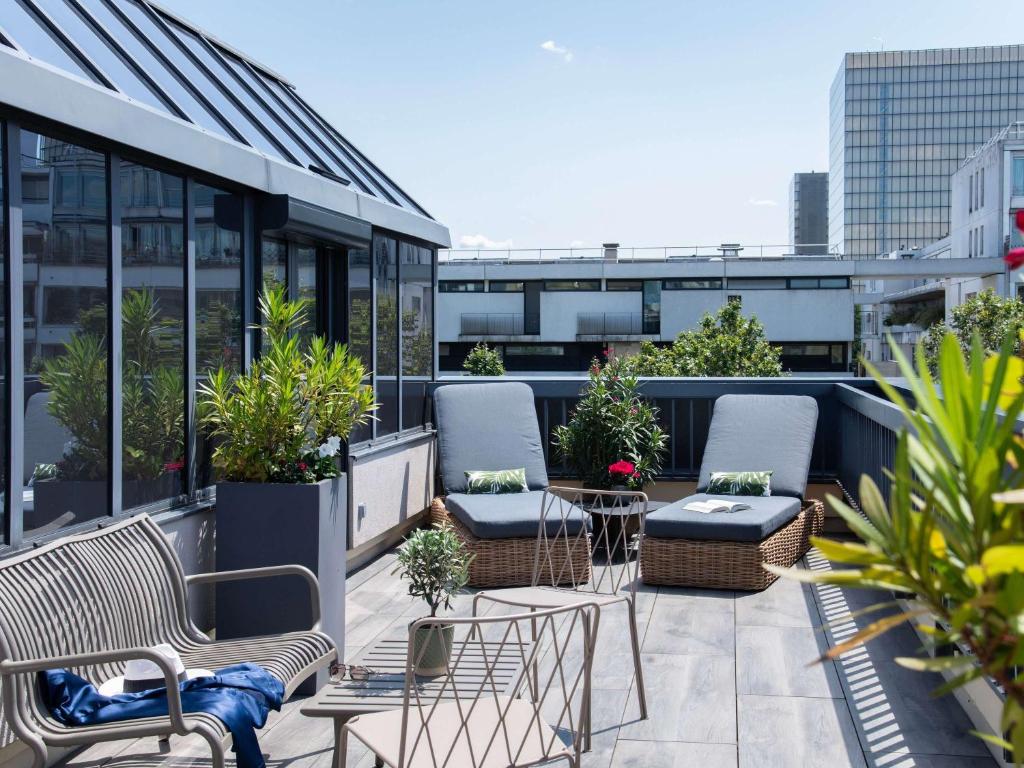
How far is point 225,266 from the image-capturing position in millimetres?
A: 5262

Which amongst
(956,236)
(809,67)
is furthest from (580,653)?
(956,236)

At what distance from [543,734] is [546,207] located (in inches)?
1943

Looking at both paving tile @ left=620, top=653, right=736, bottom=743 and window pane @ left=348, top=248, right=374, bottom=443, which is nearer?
paving tile @ left=620, top=653, right=736, bottom=743

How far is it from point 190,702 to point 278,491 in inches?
61.4

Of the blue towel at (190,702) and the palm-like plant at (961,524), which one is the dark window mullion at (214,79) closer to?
the blue towel at (190,702)

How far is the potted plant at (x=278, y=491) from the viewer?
4559 mm

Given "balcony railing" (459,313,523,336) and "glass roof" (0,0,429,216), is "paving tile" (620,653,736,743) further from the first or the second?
"balcony railing" (459,313,523,336)

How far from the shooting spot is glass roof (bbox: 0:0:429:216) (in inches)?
171

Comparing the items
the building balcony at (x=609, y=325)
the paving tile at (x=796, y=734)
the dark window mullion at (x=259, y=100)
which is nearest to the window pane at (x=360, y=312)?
the dark window mullion at (x=259, y=100)

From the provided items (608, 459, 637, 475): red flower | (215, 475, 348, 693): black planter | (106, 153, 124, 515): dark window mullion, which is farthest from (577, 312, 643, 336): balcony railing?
(106, 153, 124, 515): dark window mullion

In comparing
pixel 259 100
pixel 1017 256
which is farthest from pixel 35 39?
pixel 1017 256

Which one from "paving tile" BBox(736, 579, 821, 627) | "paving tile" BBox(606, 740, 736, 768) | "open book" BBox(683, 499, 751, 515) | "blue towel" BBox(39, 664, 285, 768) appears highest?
"open book" BBox(683, 499, 751, 515)

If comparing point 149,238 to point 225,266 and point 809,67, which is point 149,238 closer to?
point 225,266

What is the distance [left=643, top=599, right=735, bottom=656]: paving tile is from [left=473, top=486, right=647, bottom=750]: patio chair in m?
0.24
